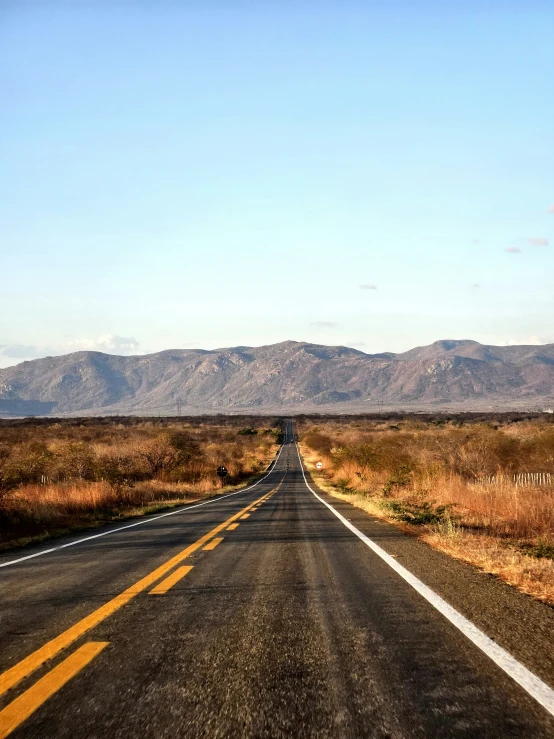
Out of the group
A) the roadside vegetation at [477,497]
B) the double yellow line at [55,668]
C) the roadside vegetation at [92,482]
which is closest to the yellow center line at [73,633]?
the double yellow line at [55,668]

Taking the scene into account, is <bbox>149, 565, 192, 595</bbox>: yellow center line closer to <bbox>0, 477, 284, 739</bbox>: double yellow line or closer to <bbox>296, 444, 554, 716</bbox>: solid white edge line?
<bbox>0, 477, 284, 739</bbox>: double yellow line

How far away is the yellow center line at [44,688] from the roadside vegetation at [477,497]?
4.73 meters

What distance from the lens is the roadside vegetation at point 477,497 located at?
812 centimetres

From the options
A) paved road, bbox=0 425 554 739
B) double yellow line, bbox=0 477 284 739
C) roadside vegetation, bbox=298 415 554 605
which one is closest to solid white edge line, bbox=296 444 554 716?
paved road, bbox=0 425 554 739

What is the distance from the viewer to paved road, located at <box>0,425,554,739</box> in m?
3.11

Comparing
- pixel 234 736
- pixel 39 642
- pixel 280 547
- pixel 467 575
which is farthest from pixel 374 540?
pixel 234 736

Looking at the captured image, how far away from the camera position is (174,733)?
2980 mm

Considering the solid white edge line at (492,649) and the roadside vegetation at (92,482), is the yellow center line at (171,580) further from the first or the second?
the roadside vegetation at (92,482)

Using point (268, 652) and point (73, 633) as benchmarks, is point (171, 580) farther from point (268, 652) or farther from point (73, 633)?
point (268, 652)

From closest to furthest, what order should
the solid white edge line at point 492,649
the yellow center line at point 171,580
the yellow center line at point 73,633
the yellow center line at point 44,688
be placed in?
the yellow center line at point 44,688, the solid white edge line at point 492,649, the yellow center line at point 73,633, the yellow center line at point 171,580

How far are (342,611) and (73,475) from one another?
23346 millimetres

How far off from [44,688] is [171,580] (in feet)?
10.9

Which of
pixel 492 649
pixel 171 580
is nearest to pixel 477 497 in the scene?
pixel 171 580

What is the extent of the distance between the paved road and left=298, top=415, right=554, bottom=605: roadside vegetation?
721mm
